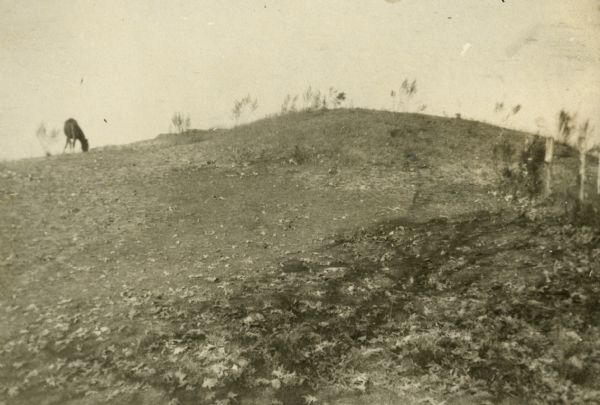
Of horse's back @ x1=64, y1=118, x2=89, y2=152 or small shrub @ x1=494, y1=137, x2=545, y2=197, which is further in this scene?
horse's back @ x1=64, y1=118, x2=89, y2=152

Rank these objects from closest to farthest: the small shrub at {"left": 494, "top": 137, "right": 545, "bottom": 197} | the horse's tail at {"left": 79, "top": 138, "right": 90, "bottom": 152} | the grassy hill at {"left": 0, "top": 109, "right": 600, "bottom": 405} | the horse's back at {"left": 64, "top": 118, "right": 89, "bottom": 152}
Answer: the grassy hill at {"left": 0, "top": 109, "right": 600, "bottom": 405}, the small shrub at {"left": 494, "top": 137, "right": 545, "bottom": 197}, the horse's back at {"left": 64, "top": 118, "right": 89, "bottom": 152}, the horse's tail at {"left": 79, "top": 138, "right": 90, "bottom": 152}

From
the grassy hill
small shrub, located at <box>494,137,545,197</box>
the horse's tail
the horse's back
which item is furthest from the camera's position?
the horse's tail

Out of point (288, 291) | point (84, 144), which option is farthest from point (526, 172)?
point (84, 144)

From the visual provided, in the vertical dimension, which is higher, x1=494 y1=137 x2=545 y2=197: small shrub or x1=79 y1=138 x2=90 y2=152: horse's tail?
x1=79 y1=138 x2=90 y2=152: horse's tail

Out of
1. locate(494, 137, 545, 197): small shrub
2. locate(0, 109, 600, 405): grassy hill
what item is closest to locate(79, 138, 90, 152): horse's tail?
locate(0, 109, 600, 405): grassy hill

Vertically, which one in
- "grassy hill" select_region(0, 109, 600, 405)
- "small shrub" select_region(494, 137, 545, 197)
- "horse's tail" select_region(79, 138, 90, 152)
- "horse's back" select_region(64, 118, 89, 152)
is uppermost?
"horse's back" select_region(64, 118, 89, 152)

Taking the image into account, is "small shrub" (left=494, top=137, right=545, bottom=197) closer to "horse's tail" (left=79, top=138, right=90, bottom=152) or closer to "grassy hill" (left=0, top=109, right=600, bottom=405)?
"grassy hill" (left=0, top=109, right=600, bottom=405)

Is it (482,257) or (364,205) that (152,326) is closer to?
(482,257)

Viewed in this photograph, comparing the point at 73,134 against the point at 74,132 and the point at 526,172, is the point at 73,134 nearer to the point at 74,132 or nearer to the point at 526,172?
the point at 74,132
